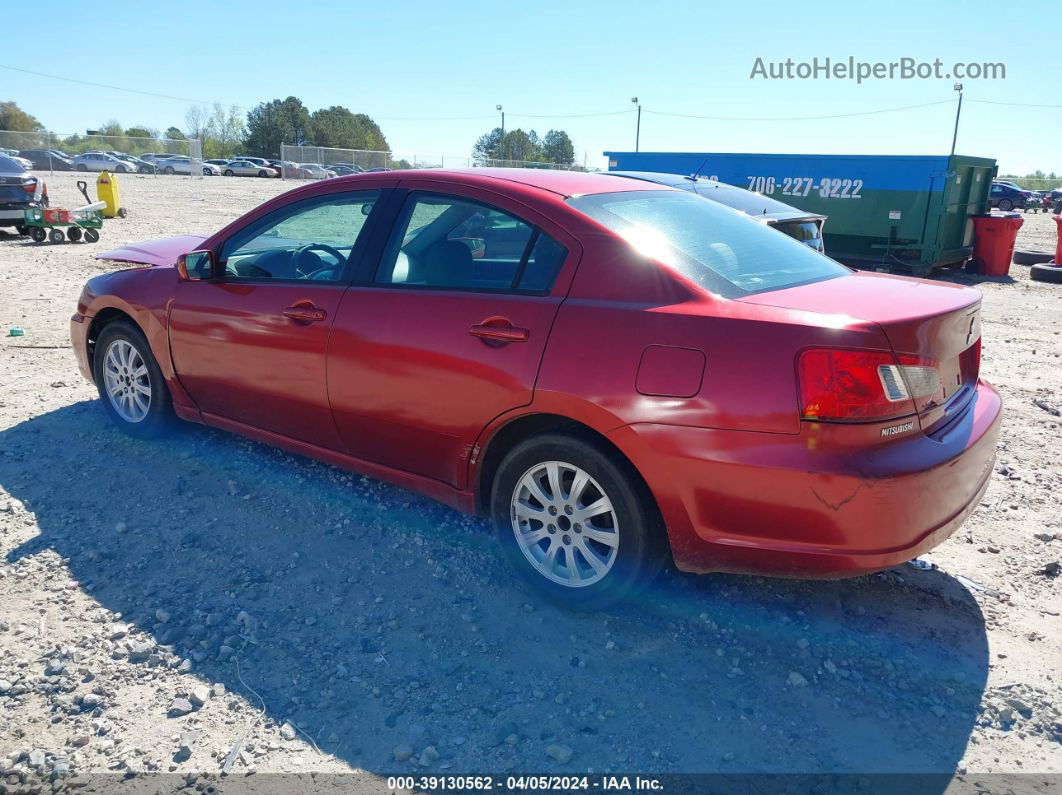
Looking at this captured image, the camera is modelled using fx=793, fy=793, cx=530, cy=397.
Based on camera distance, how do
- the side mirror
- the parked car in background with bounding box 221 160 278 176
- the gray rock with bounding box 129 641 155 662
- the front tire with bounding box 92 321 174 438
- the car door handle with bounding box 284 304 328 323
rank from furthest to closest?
the parked car in background with bounding box 221 160 278 176
the front tire with bounding box 92 321 174 438
the side mirror
the car door handle with bounding box 284 304 328 323
the gray rock with bounding box 129 641 155 662

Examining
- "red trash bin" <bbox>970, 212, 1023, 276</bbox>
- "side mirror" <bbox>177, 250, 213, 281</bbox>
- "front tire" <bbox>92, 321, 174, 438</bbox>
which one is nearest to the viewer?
"side mirror" <bbox>177, 250, 213, 281</bbox>

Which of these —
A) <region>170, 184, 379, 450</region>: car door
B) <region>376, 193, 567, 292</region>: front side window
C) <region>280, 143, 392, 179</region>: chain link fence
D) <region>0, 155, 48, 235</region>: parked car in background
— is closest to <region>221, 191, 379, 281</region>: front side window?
<region>170, 184, 379, 450</region>: car door

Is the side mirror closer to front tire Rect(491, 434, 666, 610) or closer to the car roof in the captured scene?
the car roof

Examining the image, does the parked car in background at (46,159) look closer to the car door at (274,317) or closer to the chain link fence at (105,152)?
the chain link fence at (105,152)

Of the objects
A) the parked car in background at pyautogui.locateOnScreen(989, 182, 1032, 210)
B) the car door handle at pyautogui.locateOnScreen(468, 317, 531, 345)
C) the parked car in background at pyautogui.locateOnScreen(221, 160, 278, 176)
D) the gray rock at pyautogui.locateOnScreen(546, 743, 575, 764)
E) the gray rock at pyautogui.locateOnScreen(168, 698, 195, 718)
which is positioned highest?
the parked car in background at pyautogui.locateOnScreen(221, 160, 278, 176)

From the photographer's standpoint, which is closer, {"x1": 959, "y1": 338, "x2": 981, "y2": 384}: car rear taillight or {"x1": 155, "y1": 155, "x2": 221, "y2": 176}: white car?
{"x1": 959, "y1": 338, "x2": 981, "y2": 384}: car rear taillight

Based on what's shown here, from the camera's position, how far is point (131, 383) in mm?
4930

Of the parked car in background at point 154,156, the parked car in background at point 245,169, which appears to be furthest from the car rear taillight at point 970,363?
the parked car in background at point 245,169

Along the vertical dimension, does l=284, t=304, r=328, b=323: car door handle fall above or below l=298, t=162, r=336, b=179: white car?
below

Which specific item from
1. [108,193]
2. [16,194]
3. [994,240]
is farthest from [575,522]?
[108,193]

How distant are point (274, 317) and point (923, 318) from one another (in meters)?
2.93

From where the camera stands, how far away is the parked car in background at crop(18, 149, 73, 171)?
146 feet

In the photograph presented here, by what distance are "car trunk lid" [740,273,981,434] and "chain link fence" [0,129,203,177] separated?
43.6 m

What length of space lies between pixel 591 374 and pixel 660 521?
0.62 metres
